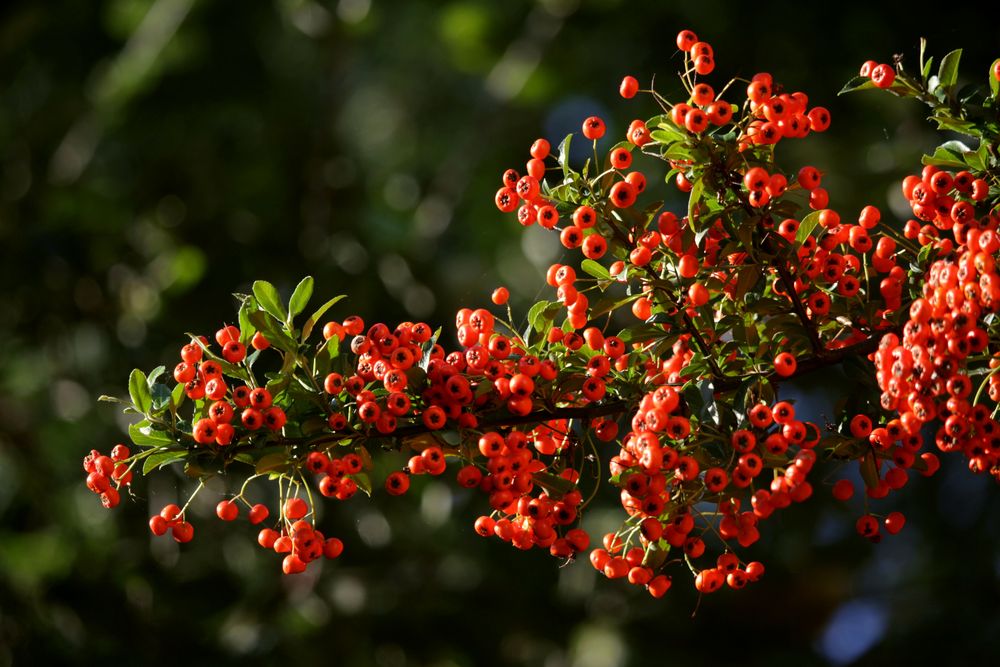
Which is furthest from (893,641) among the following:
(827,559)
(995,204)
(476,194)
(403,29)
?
(403,29)

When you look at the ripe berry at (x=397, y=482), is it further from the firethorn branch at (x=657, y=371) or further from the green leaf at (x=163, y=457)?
the green leaf at (x=163, y=457)

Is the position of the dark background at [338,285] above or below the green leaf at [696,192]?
below

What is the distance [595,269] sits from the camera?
2012 millimetres

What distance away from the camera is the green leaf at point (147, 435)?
6.10 ft

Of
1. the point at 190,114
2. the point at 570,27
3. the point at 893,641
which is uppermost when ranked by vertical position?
the point at 570,27

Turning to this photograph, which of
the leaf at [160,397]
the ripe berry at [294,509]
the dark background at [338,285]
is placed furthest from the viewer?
the dark background at [338,285]

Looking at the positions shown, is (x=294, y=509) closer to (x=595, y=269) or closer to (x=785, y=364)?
(x=595, y=269)

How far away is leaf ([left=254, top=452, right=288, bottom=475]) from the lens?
1.80 m

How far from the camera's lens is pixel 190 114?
7.65 m

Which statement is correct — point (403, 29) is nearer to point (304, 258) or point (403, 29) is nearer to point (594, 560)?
point (304, 258)

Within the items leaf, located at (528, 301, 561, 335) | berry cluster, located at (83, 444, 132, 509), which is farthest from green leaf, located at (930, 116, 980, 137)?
berry cluster, located at (83, 444, 132, 509)

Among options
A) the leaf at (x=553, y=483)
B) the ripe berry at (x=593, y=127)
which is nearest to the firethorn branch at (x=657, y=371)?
the leaf at (x=553, y=483)

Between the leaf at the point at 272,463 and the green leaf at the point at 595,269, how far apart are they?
24.2 inches

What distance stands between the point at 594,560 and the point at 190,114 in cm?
638
